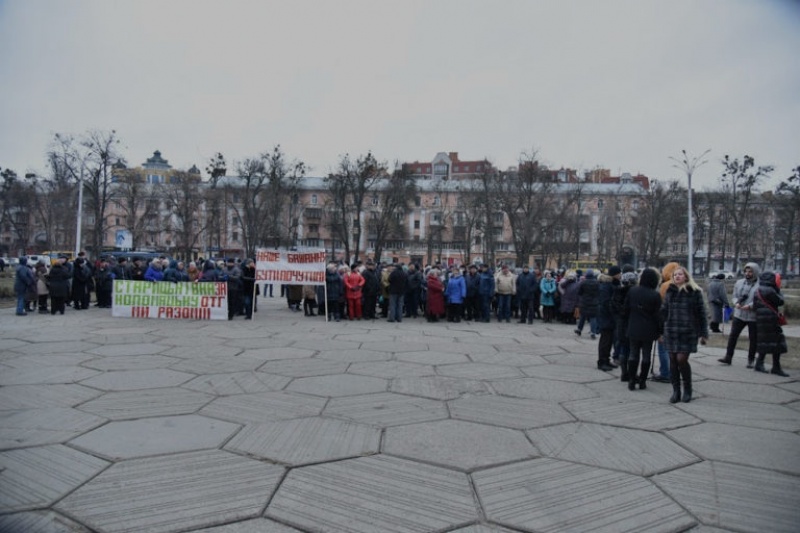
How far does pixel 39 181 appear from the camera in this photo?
47031 mm

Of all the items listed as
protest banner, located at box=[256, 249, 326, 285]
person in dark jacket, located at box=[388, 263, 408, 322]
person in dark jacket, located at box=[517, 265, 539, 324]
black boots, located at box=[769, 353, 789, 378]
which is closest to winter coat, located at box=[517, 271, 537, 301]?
person in dark jacket, located at box=[517, 265, 539, 324]

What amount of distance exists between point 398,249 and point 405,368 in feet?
245

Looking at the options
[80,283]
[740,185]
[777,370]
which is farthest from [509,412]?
[740,185]

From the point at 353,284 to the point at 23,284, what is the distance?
10017 mm

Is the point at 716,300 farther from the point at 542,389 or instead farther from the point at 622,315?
the point at 542,389

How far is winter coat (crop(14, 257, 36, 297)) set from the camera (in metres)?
14.6

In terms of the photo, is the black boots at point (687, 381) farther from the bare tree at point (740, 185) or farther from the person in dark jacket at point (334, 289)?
the bare tree at point (740, 185)

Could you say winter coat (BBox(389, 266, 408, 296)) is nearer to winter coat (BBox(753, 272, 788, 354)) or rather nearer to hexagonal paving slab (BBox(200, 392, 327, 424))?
hexagonal paving slab (BBox(200, 392, 327, 424))

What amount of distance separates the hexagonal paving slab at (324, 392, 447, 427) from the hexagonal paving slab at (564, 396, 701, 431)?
5.52 ft

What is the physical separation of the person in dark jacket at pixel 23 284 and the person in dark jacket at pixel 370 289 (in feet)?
33.0

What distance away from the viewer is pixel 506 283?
15.9m

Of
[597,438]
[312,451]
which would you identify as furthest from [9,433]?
[597,438]

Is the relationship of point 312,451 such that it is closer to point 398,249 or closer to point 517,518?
point 517,518

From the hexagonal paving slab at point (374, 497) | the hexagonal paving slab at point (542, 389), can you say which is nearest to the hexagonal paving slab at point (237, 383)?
the hexagonal paving slab at point (374, 497)
